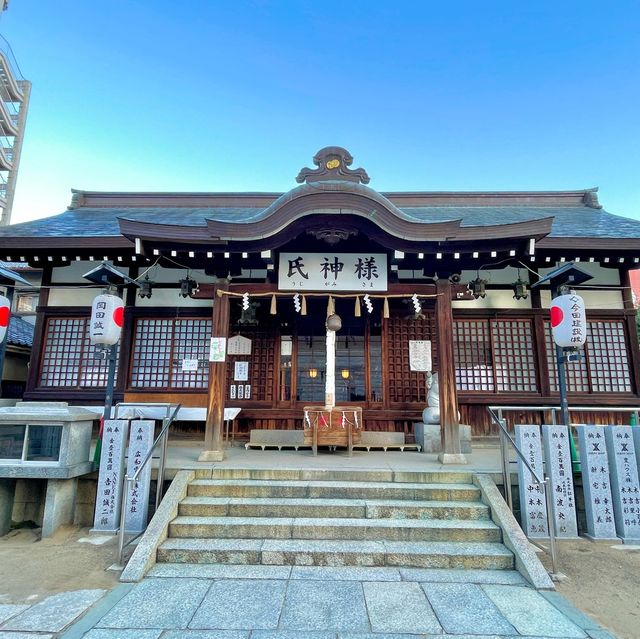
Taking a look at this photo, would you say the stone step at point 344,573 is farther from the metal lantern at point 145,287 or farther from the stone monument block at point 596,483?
the metal lantern at point 145,287

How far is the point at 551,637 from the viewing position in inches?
124

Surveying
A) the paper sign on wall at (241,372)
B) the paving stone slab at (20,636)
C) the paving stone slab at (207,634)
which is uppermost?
the paper sign on wall at (241,372)

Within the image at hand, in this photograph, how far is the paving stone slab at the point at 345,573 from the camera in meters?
4.10

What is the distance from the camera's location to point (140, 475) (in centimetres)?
538

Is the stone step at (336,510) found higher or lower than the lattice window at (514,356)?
lower

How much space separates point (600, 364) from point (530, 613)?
7033 mm

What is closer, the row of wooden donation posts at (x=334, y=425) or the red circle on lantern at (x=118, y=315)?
the red circle on lantern at (x=118, y=315)

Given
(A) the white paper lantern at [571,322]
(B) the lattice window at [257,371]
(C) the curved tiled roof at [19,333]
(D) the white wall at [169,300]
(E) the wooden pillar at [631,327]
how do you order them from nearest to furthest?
(A) the white paper lantern at [571,322], (E) the wooden pillar at [631,327], (B) the lattice window at [257,371], (D) the white wall at [169,300], (C) the curved tiled roof at [19,333]

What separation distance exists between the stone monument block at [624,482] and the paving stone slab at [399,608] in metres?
3.26

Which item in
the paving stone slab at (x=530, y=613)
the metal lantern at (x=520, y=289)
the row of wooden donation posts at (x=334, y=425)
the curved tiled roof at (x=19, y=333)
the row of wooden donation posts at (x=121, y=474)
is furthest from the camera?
the curved tiled roof at (x=19, y=333)

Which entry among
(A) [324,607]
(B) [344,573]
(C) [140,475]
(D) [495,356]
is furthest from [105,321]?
(D) [495,356]

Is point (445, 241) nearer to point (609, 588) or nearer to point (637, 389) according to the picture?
point (609, 588)

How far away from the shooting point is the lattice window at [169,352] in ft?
29.4

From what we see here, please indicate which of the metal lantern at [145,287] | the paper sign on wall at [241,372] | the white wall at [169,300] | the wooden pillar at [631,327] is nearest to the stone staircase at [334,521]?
the paper sign on wall at [241,372]
